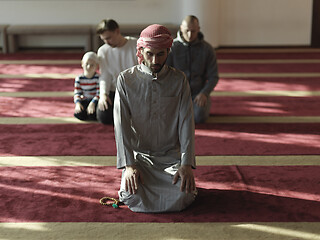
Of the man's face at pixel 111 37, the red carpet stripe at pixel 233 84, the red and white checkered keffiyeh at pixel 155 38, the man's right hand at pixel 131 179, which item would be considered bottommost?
the red carpet stripe at pixel 233 84

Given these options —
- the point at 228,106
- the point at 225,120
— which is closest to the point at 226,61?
the point at 228,106

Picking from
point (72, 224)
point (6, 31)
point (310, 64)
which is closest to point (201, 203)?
point (72, 224)

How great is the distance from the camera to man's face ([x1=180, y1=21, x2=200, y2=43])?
15.3ft

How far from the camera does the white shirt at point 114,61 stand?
4.80 m

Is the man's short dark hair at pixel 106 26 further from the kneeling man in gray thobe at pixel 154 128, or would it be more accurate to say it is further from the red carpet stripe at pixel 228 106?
the kneeling man in gray thobe at pixel 154 128

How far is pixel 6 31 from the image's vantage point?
850 cm

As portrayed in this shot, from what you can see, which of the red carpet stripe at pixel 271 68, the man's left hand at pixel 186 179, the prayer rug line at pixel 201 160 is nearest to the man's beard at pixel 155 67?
the man's left hand at pixel 186 179

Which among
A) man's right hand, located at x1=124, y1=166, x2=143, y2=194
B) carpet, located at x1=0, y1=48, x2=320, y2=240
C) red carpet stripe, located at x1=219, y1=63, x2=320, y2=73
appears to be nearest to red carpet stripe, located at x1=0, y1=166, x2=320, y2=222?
carpet, located at x1=0, y1=48, x2=320, y2=240

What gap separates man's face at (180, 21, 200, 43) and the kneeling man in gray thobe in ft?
5.16

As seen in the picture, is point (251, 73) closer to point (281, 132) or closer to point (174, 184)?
point (281, 132)

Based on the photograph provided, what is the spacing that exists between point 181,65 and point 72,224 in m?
2.37

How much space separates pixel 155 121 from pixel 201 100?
63.8 inches

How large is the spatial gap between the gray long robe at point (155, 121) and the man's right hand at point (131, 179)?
4 cm

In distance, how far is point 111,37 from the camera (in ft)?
15.4
